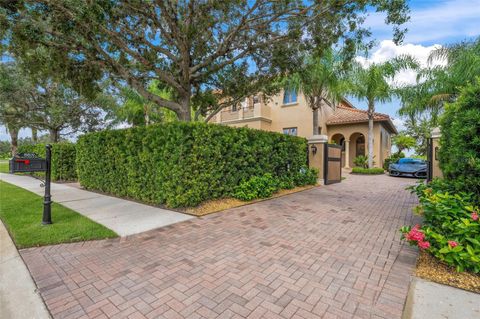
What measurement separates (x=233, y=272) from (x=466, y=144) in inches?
157

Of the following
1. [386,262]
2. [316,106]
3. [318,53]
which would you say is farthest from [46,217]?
[316,106]

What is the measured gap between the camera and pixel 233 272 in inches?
123

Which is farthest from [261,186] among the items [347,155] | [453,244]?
[347,155]

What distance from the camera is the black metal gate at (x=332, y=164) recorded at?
39.3 ft

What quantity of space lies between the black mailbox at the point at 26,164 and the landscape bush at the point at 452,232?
23.3 ft

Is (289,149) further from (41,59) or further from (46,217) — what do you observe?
(41,59)

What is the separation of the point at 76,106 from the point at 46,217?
1783cm

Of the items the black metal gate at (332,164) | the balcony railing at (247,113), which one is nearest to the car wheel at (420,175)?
the black metal gate at (332,164)

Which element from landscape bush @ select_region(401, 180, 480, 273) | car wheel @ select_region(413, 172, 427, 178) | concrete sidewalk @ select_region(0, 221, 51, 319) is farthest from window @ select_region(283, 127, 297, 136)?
concrete sidewalk @ select_region(0, 221, 51, 319)

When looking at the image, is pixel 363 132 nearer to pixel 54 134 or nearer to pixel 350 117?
pixel 350 117

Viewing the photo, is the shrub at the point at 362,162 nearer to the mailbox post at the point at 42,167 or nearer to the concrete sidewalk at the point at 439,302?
the concrete sidewalk at the point at 439,302

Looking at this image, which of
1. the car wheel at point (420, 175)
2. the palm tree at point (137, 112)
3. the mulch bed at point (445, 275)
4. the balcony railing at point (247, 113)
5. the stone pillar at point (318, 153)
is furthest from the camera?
the balcony railing at point (247, 113)

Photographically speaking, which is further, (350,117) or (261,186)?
(350,117)

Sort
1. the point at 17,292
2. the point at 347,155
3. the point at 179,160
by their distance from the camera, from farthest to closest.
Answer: the point at 347,155 → the point at 179,160 → the point at 17,292
